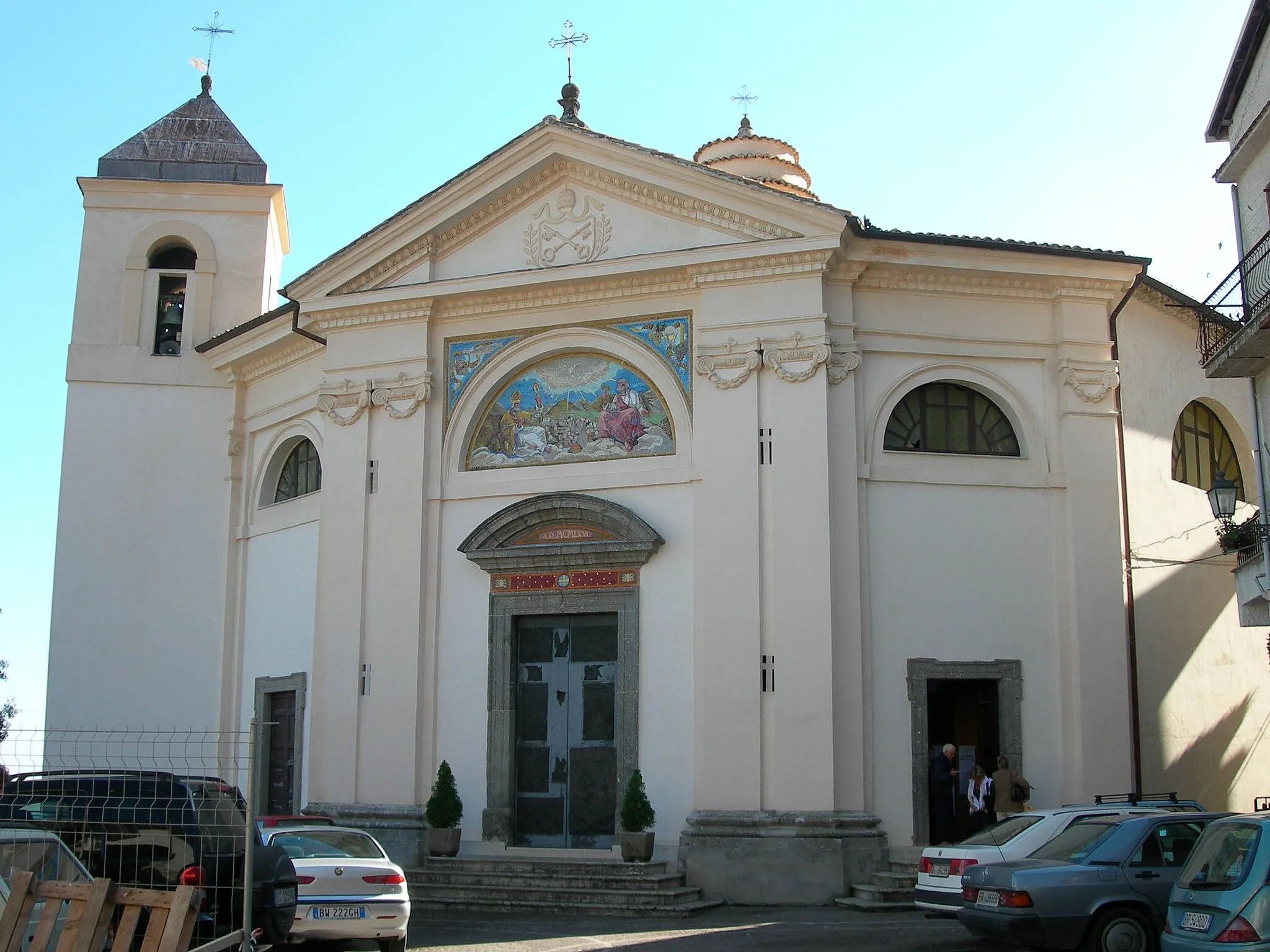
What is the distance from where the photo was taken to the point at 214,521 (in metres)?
22.6

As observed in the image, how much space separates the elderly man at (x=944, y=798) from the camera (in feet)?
56.0

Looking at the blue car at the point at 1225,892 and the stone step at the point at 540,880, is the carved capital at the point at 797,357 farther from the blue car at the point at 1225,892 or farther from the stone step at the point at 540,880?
the blue car at the point at 1225,892

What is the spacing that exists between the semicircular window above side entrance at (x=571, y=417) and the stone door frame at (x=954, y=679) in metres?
4.27

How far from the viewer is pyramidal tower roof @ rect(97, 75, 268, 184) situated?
24406mm

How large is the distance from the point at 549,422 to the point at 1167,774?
9.27 m

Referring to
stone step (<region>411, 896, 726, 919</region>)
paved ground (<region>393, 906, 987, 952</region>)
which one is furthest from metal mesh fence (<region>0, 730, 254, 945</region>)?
stone step (<region>411, 896, 726, 919</region>)

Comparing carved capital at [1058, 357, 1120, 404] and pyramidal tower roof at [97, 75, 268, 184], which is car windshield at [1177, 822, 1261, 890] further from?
pyramidal tower roof at [97, 75, 268, 184]

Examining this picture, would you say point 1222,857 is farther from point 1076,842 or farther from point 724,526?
point 724,526

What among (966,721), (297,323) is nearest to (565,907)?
(966,721)

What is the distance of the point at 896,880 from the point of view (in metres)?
16.0

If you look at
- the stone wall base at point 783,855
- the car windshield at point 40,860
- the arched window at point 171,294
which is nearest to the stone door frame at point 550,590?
the stone wall base at point 783,855

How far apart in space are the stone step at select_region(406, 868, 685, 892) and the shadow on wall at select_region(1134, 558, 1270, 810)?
6488 millimetres

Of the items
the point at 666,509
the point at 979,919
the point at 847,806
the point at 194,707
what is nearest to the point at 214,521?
the point at 194,707

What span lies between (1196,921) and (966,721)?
844 cm
